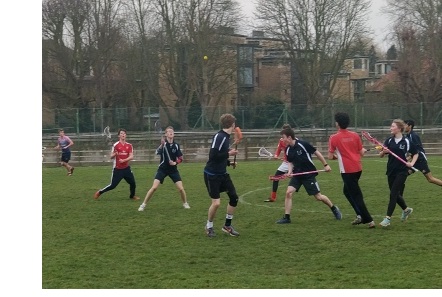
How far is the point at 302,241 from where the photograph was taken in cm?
1177

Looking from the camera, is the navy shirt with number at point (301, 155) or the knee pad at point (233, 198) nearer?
the knee pad at point (233, 198)

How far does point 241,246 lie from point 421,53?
46566 millimetres

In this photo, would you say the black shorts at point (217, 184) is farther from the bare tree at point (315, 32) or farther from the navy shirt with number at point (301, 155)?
the bare tree at point (315, 32)

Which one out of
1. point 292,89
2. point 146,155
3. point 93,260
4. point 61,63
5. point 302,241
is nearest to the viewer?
point 93,260

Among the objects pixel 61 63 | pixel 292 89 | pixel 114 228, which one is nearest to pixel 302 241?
pixel 114 228

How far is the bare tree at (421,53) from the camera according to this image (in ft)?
177

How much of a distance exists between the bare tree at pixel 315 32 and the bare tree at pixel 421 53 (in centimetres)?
353

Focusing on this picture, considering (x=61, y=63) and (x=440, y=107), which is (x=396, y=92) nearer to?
(x=440, y=107)

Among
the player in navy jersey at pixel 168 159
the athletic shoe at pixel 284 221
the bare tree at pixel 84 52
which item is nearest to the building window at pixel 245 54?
the bare tree at pixel 84 52

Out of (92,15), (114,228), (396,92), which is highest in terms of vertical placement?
(92,15)

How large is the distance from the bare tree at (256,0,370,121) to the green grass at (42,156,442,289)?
1476 inches

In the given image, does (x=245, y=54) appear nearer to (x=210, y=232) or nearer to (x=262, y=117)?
(x=262, y=117)

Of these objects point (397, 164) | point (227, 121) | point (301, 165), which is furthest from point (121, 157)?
point (397, 164)

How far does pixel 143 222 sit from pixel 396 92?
44.2 metres
